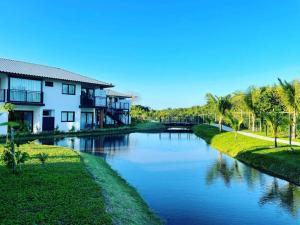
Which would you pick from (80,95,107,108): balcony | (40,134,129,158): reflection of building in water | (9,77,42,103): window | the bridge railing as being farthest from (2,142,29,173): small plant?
the bridge railing

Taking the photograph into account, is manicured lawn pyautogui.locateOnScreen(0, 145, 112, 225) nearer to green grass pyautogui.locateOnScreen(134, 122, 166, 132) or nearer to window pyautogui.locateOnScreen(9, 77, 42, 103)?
window pyautogui.locateOnScreen(9, 77, 42, 103)

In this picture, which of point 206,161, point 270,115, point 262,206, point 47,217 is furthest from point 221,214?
point 270,115

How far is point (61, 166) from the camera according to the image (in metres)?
14.0

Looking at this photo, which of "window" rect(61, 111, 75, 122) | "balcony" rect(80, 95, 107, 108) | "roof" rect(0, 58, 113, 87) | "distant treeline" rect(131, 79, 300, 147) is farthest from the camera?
"balcony" rect(80, 95, 107, 108)

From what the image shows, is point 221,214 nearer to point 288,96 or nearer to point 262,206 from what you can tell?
point 262,206

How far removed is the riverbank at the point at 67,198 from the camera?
7.68 meters

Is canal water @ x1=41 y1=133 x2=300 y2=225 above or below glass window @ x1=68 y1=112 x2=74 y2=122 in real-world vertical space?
below

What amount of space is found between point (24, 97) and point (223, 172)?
73.0 ft

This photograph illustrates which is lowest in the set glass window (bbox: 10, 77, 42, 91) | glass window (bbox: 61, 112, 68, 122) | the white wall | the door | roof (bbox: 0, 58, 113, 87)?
the door

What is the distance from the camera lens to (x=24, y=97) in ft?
103

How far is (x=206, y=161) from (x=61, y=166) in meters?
10.1

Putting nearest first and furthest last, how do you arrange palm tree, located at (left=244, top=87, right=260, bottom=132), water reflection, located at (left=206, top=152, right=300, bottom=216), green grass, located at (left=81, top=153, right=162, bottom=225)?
green grass, located at (left=81, top=153, right=162, bottom=225), water reflection, located at (left=206, top=152, right=300, bottom=216), palm tree, located at (left=244, top=87, right=260, bottom=132)

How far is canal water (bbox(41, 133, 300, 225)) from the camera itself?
33.6ft

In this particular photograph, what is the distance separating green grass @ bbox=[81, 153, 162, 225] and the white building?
17.2 meters
